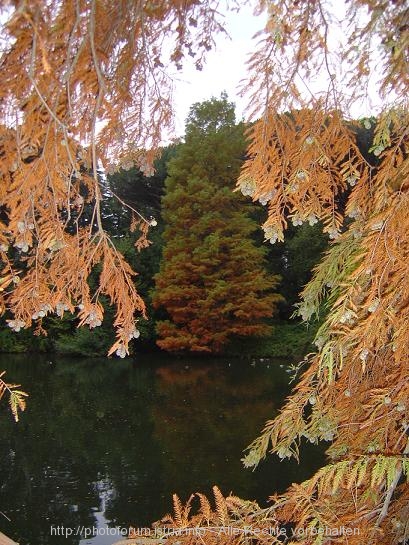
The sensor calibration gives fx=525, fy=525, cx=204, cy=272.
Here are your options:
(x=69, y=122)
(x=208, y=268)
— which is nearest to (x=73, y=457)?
(x=69, y=122)

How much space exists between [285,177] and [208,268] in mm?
13262

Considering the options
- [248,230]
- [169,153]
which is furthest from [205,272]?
[169,153]

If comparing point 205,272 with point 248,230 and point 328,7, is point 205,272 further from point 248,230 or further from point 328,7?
point 328,7

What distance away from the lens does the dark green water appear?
16.8 feet

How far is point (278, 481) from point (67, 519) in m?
2.16

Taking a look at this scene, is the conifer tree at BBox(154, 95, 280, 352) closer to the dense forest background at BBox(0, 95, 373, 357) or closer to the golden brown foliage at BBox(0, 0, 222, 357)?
the dense forest background at BBox(0, 95, 373, 357)

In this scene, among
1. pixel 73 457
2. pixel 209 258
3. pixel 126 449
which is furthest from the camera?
pixel 209 258

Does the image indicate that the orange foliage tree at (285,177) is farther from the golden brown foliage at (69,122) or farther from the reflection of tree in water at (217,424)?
the reflection of tree in water at (217,424)

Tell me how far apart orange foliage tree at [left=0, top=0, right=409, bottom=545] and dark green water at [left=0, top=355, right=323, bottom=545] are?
3385mm

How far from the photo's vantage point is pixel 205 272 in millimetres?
15219

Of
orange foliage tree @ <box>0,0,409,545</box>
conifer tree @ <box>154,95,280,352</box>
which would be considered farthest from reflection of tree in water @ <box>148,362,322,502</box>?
orange foliage tree @ <box>0,0,409,545</box>

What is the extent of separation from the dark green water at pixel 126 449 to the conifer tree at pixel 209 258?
299cm

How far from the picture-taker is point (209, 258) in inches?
588

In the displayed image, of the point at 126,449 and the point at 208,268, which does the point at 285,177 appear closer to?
the point at 126,449
